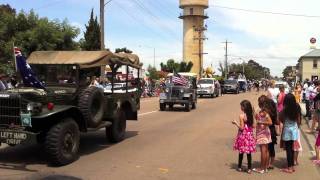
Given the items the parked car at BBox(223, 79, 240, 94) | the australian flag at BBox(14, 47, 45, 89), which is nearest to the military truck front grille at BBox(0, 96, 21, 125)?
the australian flag at BBox(14, 47, 45, 89)

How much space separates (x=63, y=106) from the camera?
1132 cm

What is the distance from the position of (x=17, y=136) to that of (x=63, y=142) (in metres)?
0.91

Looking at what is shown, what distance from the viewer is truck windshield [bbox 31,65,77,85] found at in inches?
496

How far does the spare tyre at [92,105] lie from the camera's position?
11914 millimetres

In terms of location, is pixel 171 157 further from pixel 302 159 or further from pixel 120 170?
pixel 302 159

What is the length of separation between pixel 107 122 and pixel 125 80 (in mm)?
1993

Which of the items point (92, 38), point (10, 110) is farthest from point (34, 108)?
point (92, 38)

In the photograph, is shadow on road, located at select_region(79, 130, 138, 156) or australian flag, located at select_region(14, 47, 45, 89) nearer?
→ australian flag, located at select_region(14, 47, 45, 89)

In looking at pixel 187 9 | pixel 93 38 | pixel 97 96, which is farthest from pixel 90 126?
pixel 187 9

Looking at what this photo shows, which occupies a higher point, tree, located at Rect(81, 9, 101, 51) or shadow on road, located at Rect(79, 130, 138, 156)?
tree, located at Rect(81, 9, 101, 51)

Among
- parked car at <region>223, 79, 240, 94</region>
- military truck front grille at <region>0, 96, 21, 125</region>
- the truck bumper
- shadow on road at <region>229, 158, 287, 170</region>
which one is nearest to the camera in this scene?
the truck bumper

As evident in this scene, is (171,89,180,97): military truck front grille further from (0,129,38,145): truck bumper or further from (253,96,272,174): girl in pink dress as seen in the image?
(0,129,38,145): truck bumper

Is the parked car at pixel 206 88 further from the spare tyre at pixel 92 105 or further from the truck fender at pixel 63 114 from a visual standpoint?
the truck fender at pixel 63 114

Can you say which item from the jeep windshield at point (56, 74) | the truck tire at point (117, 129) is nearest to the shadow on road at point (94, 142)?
the truck tire at point (117, 129)
